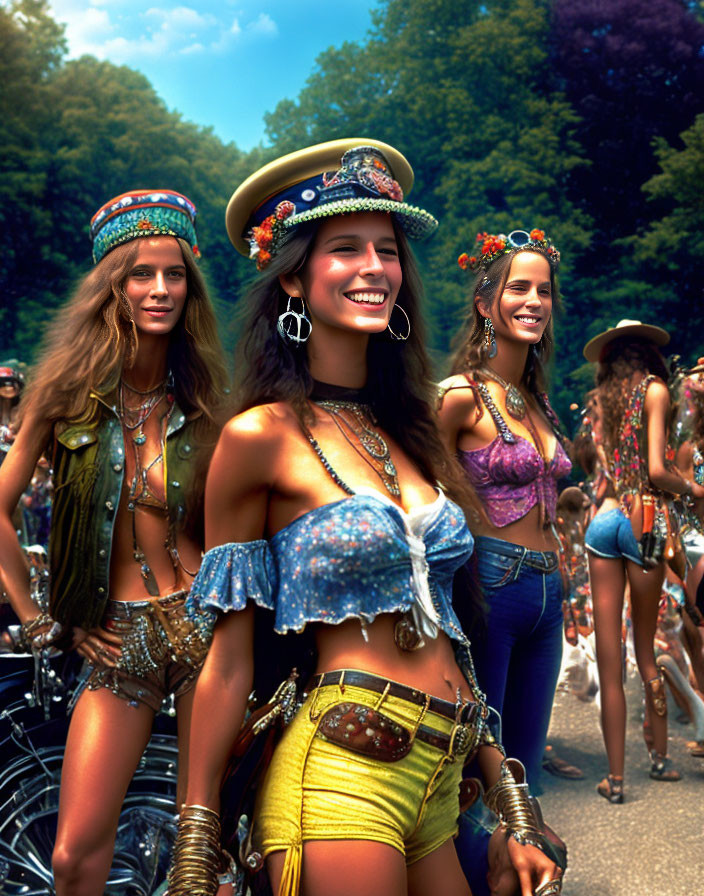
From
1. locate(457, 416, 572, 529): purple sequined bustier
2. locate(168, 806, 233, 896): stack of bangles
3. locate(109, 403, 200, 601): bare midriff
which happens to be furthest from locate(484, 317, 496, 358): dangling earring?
locate(168, 806, 233, 896): stack of bangles

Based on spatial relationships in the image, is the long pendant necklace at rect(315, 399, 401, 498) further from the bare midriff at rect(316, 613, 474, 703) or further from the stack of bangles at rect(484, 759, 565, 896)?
the stack of bangles at rect(484, 759, 565, 896)

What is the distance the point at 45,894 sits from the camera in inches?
145

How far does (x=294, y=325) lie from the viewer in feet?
7.98

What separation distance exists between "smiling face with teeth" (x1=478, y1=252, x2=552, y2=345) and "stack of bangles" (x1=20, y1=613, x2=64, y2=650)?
6.75 ft

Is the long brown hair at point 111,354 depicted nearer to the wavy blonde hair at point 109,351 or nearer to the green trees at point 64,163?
the wavy blonde hair at point 109,351

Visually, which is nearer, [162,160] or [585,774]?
[585,774]

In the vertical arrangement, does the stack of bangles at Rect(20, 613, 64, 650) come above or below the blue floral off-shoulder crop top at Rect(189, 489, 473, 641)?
below

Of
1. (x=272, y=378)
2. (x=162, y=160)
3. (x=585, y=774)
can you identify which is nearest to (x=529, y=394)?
(x=272, y=378)

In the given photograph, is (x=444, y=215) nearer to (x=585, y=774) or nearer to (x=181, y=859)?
(x=585, y=774)

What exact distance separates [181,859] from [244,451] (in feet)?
2.62

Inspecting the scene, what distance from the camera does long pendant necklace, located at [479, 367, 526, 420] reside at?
4.13 m

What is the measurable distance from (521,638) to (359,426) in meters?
1.74

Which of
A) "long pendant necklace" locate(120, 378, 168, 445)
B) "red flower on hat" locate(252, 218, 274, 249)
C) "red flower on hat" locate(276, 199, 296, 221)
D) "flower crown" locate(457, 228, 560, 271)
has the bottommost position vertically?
"long pendant necklace" locate(120, 378, 168, 445)

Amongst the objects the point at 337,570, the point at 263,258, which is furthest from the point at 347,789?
the point at 263,258
